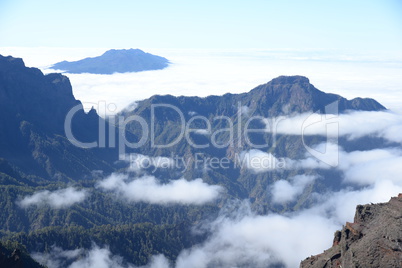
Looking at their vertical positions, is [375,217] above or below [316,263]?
above

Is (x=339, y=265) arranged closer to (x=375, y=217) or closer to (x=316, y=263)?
(x=316, y=263)

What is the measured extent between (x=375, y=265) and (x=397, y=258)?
4719mm

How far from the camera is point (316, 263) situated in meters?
106

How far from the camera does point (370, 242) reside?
94.3 metres

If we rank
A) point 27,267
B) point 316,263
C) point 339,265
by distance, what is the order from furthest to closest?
point 27,267, point 316,263, point 339,265

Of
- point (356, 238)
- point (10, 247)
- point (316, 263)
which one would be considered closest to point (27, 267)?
point (10, 247)

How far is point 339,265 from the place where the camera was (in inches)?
3920

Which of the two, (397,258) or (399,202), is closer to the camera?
(397,258)

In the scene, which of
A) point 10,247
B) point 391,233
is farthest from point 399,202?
point 10,247

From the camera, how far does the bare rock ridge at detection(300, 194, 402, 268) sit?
296ft

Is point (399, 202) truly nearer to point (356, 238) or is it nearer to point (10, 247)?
point (356, 238)

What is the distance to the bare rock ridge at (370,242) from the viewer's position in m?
90.2

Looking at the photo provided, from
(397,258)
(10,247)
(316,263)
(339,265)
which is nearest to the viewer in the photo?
(397,258)

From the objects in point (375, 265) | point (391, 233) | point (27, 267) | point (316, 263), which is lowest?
point (27, 267)
